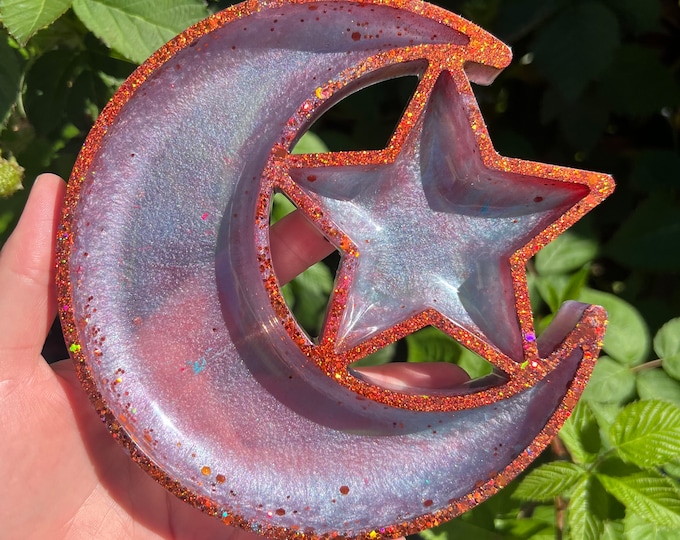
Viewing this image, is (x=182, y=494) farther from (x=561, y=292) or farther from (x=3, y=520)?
(x=561, y=292)

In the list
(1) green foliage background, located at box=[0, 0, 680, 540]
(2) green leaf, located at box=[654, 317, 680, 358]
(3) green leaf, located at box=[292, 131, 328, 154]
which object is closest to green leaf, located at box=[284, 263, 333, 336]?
(1) green foliage background, located at box=[0, 0, 680, 540]

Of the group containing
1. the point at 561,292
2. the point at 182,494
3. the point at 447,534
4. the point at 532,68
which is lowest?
the point at 447,534

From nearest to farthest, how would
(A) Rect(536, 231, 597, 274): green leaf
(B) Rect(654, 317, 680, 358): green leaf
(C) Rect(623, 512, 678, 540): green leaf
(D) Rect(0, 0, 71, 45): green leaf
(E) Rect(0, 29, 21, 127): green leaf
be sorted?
(D) Rect(0, 0, 71, 45): green leaf
(E) Rect(0, 29, 21, 127): green leaf
(C) Rect(623, 512, 678, 540): green leaf
(B) Rect(654, 317, 680, 358): green leaf
(A) Rect(536, 231, 597, 274): green leaf

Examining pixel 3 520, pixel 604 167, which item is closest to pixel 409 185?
pixel 3 520

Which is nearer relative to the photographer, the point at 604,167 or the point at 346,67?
the point at 346,67

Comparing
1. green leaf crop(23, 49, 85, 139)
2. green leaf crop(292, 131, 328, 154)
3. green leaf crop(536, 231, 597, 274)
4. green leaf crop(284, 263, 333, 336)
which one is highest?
green leaf crop(23, 49, 85, 139)

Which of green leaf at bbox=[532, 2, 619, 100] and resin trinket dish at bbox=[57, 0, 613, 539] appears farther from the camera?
green leaf at bbox=[532, 2, 619, 100]

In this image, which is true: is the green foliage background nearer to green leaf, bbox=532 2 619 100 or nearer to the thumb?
green leaf, bbox=532 2 619 100
